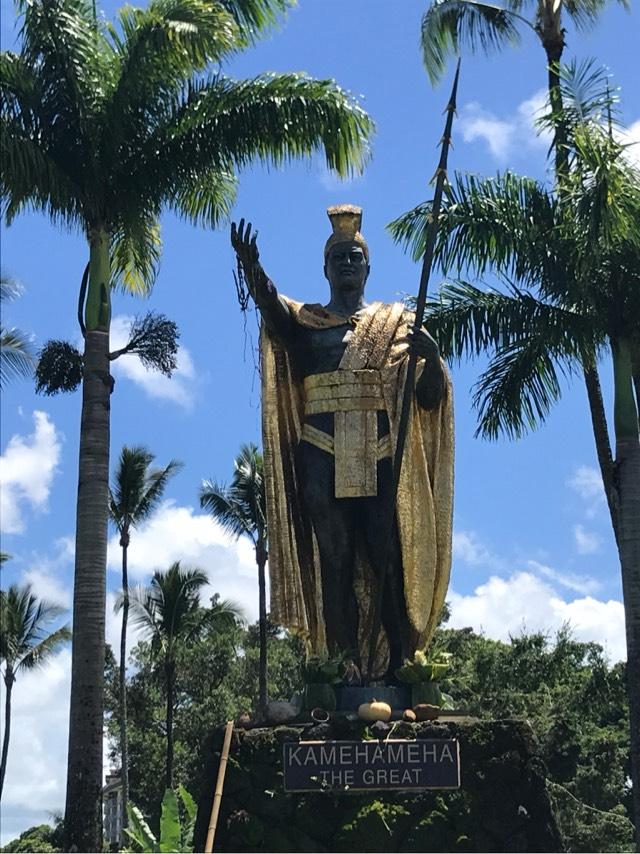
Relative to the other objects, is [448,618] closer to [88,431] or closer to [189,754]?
[189,754]

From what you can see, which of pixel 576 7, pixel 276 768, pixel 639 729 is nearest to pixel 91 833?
pixel 639 729

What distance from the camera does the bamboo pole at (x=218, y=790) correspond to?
7.18 meters

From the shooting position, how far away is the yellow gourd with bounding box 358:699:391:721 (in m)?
7.48

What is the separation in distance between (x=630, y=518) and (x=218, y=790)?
9627 millimetres

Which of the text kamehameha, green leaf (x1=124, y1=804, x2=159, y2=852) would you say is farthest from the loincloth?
green leaf (x1=124, y1=804, x2=159, y2=852)

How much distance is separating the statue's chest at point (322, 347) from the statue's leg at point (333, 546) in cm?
49

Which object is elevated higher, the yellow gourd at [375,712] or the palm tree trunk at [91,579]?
the palm tree trunk at [91,579]

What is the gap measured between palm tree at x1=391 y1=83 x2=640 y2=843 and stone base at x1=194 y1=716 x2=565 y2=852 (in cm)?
868

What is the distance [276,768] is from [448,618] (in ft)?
84.9

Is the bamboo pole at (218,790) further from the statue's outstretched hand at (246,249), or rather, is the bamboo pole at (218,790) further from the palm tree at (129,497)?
the palm tree at (129,497)

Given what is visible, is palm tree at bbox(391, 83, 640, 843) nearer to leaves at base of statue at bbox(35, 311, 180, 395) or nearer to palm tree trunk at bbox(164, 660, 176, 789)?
leaves at base of statue at bbox(35, 311, 180, 395)

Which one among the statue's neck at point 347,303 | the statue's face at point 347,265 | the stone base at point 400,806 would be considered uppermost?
the statue's face at point 347,265

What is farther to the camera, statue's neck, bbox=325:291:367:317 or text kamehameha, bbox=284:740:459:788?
statue's neck, bbox=325:291:367:317

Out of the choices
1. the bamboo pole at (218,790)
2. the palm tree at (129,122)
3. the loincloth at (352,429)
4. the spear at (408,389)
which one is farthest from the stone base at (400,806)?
the palm tree at (129,122)
